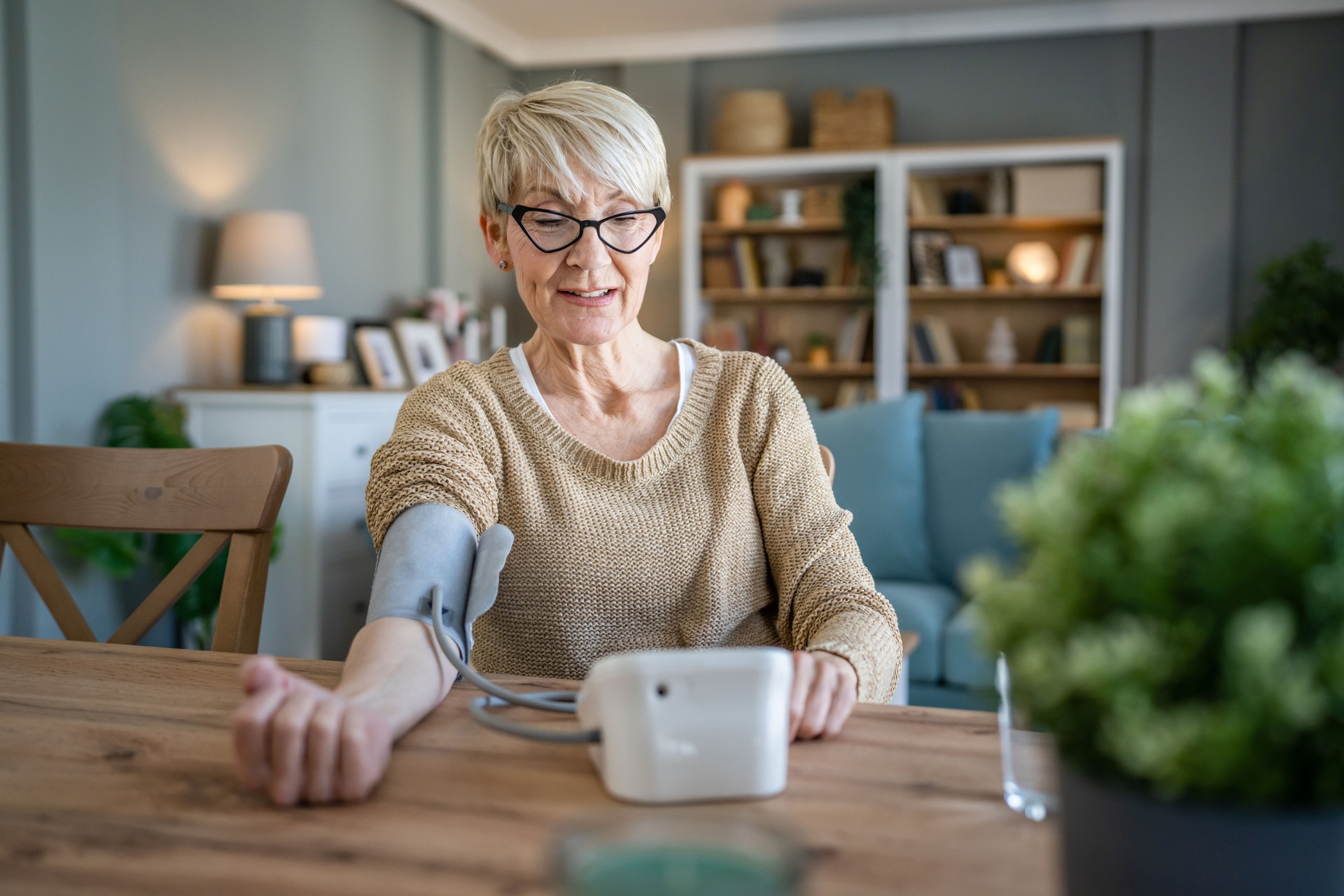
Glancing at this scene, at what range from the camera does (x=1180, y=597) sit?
0.39 meters

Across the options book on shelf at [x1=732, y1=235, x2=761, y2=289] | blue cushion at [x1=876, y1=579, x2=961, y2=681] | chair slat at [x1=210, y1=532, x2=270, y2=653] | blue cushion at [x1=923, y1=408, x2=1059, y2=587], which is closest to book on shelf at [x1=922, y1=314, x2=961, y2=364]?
book on shelf at [x1=732, y1=235, x2=761, y2=289]

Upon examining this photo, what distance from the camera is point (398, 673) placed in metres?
0.85

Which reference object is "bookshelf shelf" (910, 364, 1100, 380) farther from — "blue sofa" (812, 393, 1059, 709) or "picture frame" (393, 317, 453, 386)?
"picture frame" (393, 317, 453, 386)

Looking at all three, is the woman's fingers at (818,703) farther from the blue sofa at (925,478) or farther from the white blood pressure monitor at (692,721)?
the blue sofa at (925,478)

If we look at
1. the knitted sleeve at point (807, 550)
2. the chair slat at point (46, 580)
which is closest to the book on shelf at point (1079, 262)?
A: the knitted sleeve at point (807, 550)

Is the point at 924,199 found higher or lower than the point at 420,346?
higher

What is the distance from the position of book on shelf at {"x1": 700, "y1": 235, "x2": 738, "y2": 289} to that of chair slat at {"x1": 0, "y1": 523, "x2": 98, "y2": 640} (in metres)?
4.73

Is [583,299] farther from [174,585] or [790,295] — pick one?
[790,295]

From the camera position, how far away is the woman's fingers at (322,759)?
0.68m

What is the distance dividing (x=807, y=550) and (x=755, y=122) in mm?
4716

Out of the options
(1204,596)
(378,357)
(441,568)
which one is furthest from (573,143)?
(378,357)

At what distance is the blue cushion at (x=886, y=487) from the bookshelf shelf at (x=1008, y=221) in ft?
7.86

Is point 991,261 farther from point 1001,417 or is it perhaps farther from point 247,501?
point 247,501

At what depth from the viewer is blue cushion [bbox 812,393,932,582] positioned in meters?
3.31
